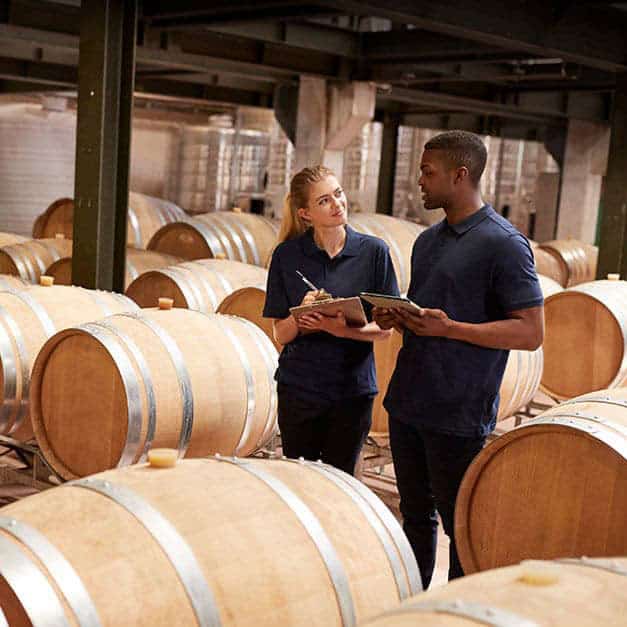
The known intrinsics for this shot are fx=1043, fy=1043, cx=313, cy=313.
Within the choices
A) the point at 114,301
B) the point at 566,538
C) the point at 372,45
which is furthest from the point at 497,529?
the point at 372,45

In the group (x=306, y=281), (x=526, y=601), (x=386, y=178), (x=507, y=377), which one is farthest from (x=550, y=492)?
(x=386, y=178)

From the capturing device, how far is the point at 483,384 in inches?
131

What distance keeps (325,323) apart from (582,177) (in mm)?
15371

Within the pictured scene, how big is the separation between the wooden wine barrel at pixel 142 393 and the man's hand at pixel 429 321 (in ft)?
4.82

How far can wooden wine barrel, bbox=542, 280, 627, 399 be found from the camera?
267 inches

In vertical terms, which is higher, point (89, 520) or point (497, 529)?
point (89, 520)

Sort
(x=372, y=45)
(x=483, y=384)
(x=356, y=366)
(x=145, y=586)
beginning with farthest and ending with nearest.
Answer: (x=372, y=45) → (x=356, y=366) → (x=483, y=384) → (x=145, y=586)

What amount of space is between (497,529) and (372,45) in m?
9.26

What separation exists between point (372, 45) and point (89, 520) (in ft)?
33.6

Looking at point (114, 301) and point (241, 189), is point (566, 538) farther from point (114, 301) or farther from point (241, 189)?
point (241, 189)

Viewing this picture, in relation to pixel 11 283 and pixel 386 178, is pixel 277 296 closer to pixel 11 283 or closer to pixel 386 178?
pixel 11 283

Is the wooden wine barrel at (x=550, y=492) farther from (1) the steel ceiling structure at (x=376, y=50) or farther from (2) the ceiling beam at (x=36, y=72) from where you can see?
(2) the ceiling beam at (x=36, y=72)

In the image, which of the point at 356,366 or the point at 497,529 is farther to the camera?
the point at 356,366

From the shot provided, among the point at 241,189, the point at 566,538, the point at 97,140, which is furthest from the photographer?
the point at 241,189
